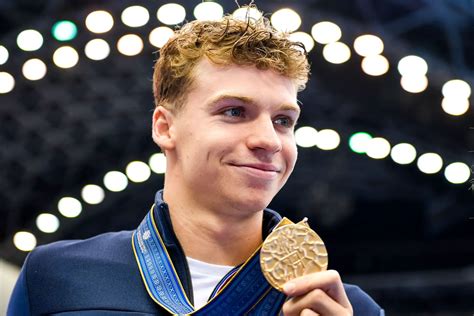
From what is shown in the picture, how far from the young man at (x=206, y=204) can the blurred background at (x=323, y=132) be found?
458 cm

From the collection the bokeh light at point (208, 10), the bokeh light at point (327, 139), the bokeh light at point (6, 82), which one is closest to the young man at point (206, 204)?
the bokeh light at point (208, 10)

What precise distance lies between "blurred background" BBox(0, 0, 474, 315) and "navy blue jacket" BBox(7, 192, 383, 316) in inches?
184

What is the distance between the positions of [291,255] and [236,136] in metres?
0.35

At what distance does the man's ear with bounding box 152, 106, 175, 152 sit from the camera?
7.84 feet

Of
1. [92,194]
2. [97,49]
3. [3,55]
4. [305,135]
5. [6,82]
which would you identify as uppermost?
[97,49]

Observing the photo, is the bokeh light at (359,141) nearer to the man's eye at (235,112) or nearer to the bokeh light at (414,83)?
the bokeh light at (414,83)

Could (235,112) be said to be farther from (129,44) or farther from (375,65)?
(129,44)

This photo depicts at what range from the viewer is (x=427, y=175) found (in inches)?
464

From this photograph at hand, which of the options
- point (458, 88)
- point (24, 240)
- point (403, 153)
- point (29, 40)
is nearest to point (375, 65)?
point (458, 88)

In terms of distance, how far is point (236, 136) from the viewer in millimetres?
2188

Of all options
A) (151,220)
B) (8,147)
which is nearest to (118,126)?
(8,147)

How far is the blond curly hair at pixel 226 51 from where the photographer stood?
Answer: 7.51 feet

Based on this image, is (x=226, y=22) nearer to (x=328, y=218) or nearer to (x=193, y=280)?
(x=193, y=280)

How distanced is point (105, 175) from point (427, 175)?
398 cm
